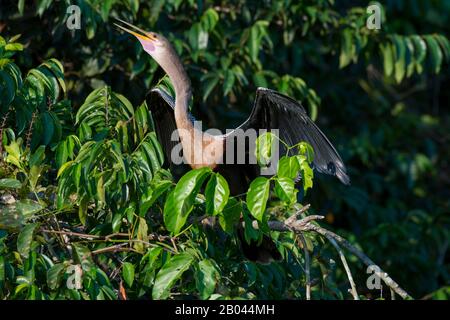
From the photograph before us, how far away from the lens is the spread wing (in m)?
3.45

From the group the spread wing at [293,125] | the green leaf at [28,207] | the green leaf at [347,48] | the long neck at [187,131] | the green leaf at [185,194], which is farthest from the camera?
the green leaf at [347,48]

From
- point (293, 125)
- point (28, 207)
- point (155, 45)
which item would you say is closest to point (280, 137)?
point (293, 125)

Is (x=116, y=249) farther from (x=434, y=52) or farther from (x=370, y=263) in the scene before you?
(x=434, y=52)

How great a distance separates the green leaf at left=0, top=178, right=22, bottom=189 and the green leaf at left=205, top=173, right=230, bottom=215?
2.33 feet

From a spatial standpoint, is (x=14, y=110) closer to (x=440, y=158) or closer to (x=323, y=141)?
(x=323, y=141)

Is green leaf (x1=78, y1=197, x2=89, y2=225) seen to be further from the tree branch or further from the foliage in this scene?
the tree branch

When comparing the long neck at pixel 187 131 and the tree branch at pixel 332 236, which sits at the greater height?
the long neck at pixel 187 131

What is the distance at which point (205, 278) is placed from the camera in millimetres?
2686

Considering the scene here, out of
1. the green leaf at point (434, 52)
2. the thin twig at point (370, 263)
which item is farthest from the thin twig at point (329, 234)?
the green leaf at point (434, 52)

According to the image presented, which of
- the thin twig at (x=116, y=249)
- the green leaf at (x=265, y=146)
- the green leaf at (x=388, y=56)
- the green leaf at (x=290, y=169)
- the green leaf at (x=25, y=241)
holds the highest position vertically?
the green leaf at (x=388, y=56)

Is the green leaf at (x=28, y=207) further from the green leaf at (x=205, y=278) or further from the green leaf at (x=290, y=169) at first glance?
the green leaf at (x=290, y=169)

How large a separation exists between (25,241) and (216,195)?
2.09 feet

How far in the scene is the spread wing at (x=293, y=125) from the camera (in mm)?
3449

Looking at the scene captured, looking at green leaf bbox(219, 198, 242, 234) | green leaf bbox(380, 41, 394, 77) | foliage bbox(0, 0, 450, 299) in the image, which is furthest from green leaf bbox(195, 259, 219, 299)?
green leaf bbox(380, 41, 394, 77)
